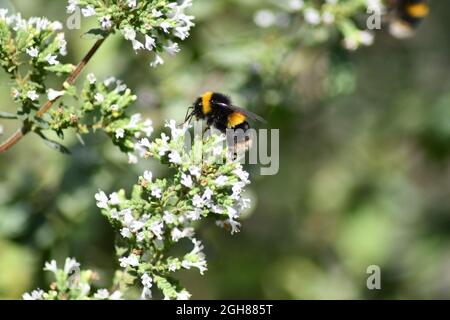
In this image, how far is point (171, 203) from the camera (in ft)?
9.49

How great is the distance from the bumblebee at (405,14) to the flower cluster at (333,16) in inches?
8.7

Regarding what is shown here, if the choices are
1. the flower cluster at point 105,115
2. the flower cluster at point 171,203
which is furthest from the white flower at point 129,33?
the flower cluster at point 171,203

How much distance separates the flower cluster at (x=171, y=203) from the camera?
2.80 meters

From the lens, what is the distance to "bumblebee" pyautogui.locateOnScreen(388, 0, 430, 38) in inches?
181

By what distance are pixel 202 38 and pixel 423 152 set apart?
2.27 metres

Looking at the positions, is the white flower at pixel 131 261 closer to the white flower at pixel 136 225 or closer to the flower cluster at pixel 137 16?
the white flower at pixel 136 225

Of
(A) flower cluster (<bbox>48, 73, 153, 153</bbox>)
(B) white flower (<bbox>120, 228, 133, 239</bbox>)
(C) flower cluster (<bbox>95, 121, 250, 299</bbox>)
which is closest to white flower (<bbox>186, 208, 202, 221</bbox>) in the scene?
(C) flower cluster (<bbox>95, 121, 250, 299</bbox>)

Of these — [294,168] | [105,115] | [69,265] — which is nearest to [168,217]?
[69,265]

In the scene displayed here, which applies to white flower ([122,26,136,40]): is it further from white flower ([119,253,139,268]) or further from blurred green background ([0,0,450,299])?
blurred green background ([0,0,450,299])

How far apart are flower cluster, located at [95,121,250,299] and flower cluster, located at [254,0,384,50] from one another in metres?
1.64

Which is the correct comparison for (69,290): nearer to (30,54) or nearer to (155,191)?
(155,191)

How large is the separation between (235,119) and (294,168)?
281cm
